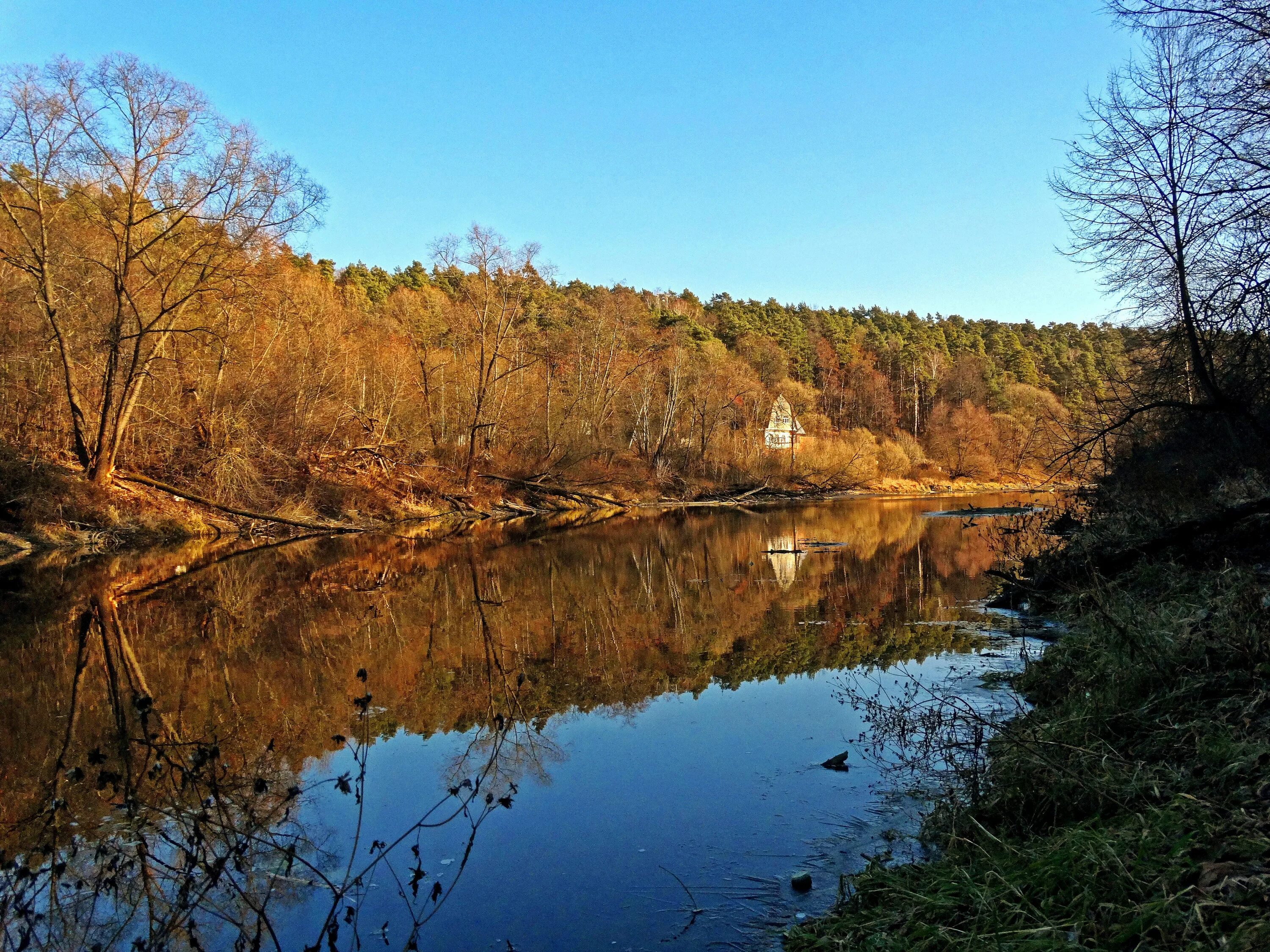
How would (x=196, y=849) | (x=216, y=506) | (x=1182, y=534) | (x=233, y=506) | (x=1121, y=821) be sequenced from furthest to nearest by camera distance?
(x=233, y=506)
(x=216, y=506)
(x=1182, y=534)
(x=196, y=849)
(x=1121, y=821)

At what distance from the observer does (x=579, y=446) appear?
125 feet

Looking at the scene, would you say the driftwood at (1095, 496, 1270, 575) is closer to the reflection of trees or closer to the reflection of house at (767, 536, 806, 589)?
the reflection of house at (767, 536, 806, 589)

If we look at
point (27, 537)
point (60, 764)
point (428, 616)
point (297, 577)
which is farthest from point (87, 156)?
point (60, 764)

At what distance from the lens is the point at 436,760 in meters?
5.90

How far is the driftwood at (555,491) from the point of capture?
1326 inches

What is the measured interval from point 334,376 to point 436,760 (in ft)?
79.6

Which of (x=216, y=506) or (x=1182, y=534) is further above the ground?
(x=1182, y=534)

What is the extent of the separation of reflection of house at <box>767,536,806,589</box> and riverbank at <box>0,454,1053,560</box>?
465 inches

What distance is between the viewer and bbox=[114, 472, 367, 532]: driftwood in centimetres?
2103

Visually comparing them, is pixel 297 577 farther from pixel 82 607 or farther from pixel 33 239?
pixel 33 239

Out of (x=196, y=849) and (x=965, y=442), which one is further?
(x=965, y=442)

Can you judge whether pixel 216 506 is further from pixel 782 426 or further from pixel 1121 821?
pixel 782 426

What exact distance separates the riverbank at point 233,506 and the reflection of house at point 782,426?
605 inches

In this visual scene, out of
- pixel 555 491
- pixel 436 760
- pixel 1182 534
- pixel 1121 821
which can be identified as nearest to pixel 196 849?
pixel 436 760
